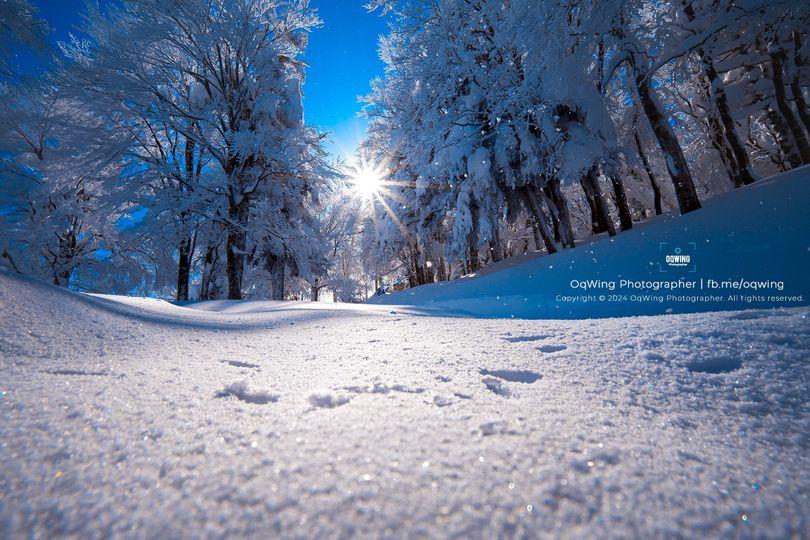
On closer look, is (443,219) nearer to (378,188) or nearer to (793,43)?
(378,188)

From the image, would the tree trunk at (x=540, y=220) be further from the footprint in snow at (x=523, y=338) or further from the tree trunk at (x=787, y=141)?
the tree trunk at (x=787, y=141)

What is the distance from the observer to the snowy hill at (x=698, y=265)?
3768 millimetres

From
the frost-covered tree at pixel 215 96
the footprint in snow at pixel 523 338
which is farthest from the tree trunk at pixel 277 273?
the footprint in snow at pixel 523 338

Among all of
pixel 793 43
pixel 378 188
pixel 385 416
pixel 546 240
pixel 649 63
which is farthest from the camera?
pixel 378 188

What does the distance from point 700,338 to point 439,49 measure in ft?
29.7

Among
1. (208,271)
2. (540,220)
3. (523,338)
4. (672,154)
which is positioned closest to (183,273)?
(208,271)

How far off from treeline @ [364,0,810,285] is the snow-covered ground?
17.7 ft

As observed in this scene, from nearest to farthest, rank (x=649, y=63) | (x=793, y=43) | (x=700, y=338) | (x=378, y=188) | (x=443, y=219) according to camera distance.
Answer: (x=700, y=338), (x=649, y=63), (x=793, y=43), (x=443, y=219), (x=378, y=188)

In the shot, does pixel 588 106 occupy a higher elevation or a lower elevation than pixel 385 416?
higher

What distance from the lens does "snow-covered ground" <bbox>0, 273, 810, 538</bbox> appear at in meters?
0.52

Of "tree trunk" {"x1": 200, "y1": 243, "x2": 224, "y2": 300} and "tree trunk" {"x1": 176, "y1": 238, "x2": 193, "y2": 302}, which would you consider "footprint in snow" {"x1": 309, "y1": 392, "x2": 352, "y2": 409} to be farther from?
"tree trunk" {"x1": 200, "y1": 243, "x2": 224, "y2": 300}

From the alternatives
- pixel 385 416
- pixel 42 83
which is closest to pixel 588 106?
pixel 385 416

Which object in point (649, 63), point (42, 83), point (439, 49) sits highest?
point (439, 49)

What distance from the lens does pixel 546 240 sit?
920cm
